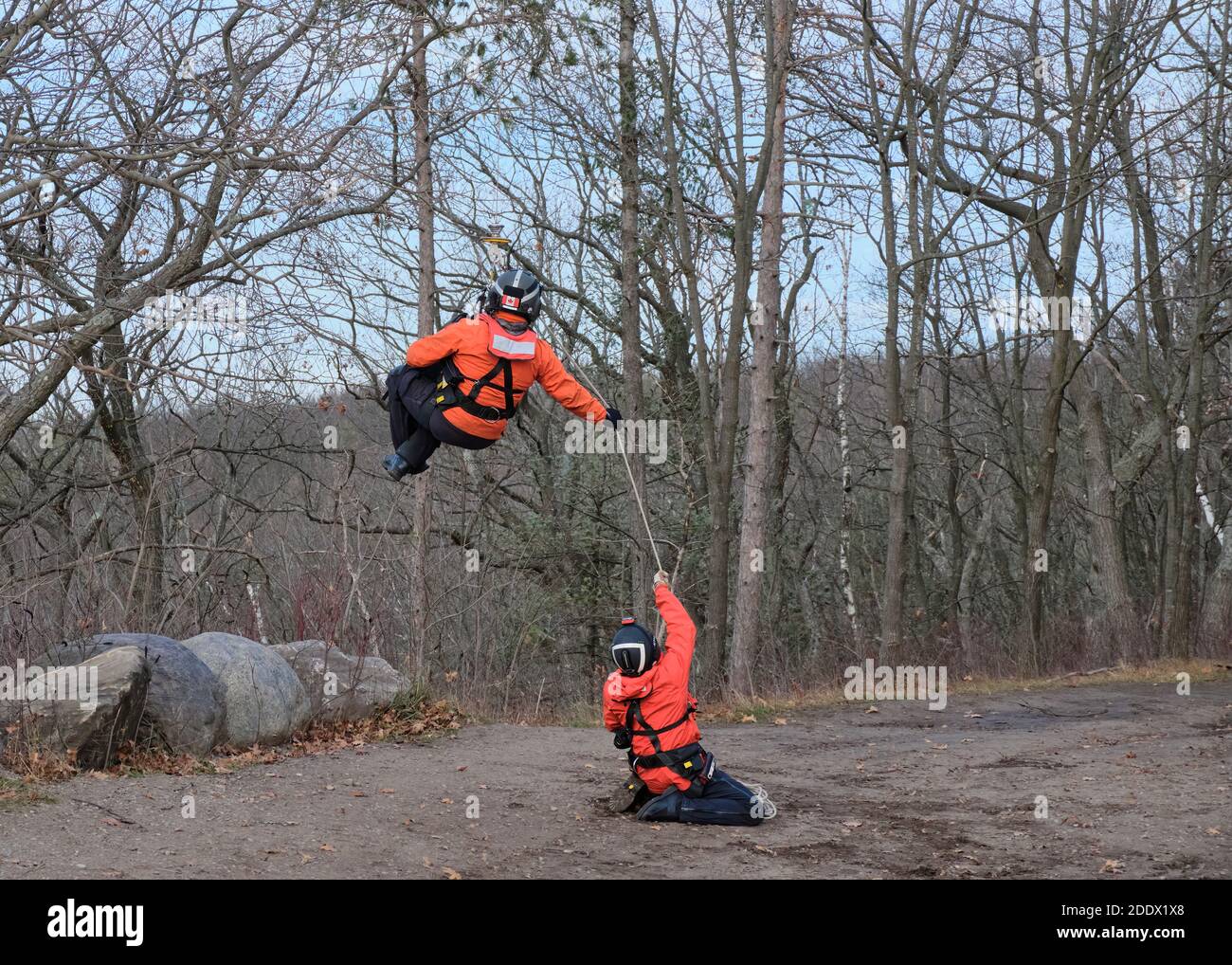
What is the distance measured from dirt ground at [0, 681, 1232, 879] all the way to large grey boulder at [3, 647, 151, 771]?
0.44 metres

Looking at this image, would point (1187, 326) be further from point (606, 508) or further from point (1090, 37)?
point (606, 508)

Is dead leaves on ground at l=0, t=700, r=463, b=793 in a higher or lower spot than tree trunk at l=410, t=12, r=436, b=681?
lower

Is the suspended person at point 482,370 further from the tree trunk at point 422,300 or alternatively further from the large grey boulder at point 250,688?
the tree trunk at point 422,300

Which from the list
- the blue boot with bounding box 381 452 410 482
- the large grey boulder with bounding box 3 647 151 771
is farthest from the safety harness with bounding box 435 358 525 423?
the large grey boulder with bounding box 3 647 151 771

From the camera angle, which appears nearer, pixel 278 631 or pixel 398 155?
pixel 398 155

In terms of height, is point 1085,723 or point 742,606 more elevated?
point 742,606

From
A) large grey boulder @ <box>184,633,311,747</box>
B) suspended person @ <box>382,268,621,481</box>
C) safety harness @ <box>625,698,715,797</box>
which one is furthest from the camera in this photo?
large grey boulder @ <box>184,633,311,747</box>

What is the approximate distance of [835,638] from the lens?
26.8 meters

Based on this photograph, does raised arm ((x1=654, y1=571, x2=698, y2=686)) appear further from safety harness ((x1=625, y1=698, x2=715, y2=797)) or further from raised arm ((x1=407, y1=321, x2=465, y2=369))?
raised arm ((x1=407, y1=321, x2=465, y2=369))

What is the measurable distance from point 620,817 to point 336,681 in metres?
4.13

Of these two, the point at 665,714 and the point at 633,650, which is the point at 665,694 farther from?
the point at 633,650

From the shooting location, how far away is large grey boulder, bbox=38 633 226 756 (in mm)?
9977

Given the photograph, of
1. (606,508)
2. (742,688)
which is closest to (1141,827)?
(742,688)

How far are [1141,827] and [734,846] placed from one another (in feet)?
9.58
